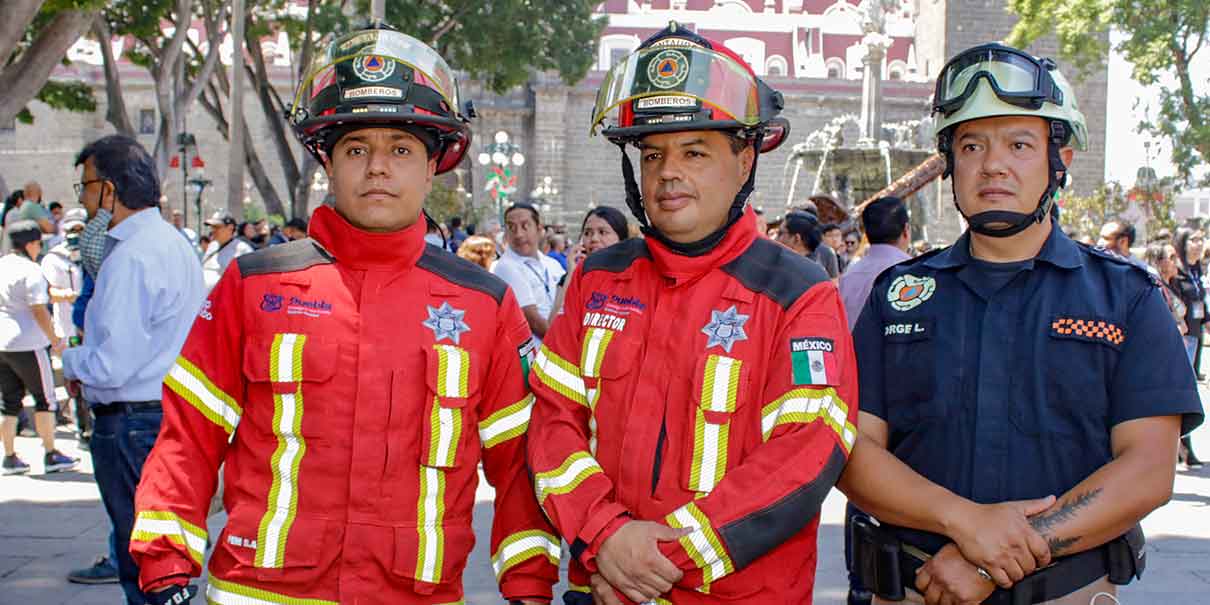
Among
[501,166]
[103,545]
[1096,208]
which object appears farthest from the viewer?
[501,166]

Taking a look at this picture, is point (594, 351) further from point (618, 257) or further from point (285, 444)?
point (285, 444)

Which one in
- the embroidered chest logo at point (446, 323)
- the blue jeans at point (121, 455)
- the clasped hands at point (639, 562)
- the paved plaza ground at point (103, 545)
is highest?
the embroidered chest logo at point (446, 323)

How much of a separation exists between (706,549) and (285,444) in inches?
45.0

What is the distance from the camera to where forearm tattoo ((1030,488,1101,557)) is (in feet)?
9.57

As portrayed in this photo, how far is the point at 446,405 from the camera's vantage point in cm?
319

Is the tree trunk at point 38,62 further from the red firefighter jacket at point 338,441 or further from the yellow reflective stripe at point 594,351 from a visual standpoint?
the yellow reflective stripe at point 594,351

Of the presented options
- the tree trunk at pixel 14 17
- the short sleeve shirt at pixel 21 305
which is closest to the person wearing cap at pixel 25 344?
the short sleeve shirt at pixel 21 305

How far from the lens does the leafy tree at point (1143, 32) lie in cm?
2686

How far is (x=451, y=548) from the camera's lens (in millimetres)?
3186

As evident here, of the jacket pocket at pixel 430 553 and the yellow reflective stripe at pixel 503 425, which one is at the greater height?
the yellow reflective stripe at pixel 503 425

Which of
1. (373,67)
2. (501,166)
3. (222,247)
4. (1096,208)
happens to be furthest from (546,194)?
(373,67)

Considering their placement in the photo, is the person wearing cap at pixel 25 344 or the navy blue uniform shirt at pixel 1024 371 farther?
the person wearing cap at pixel 25 344

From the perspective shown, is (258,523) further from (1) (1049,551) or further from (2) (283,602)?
(1) (1049,551)

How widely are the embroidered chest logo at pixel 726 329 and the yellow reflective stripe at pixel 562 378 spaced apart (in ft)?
1.22
